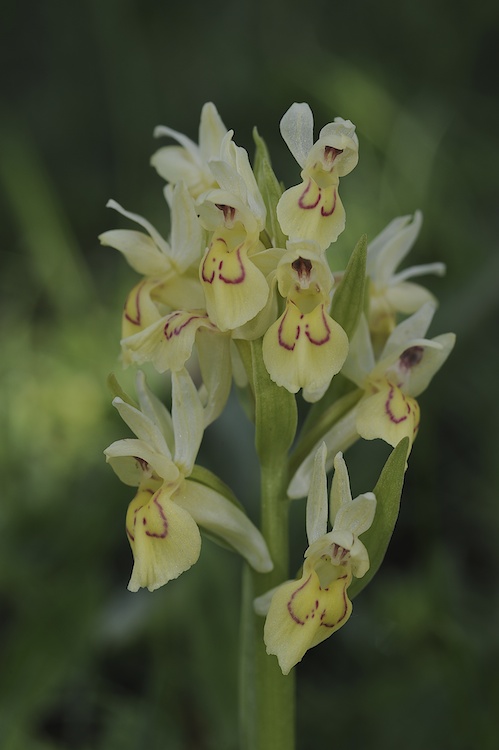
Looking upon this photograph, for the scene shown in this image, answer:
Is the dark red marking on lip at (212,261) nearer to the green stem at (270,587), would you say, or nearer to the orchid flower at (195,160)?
the green stem at (270,587)

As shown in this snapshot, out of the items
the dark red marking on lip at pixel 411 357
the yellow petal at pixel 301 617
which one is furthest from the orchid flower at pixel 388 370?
the yellow petal at pixel 301 617

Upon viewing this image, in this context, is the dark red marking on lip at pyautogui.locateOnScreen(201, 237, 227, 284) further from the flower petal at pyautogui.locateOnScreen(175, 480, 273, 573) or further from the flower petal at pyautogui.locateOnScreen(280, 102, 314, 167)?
the flower petal at pyautogui.locateOnScreen(175, 480, 273, 573)

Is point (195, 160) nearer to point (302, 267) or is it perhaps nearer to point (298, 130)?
point (298, 130)

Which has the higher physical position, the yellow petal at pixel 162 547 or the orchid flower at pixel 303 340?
the orchid flower at pixel 303 340

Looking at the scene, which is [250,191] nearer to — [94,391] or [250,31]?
[94,391]

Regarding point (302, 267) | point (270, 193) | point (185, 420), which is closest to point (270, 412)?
point (185, 420)

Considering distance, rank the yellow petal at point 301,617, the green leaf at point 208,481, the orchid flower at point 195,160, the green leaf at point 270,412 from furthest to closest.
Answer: the orchid flower at point 195,160
the green leaf at point 208,481
the green leaf at point 270,412
the yellow petal at point 301,617
